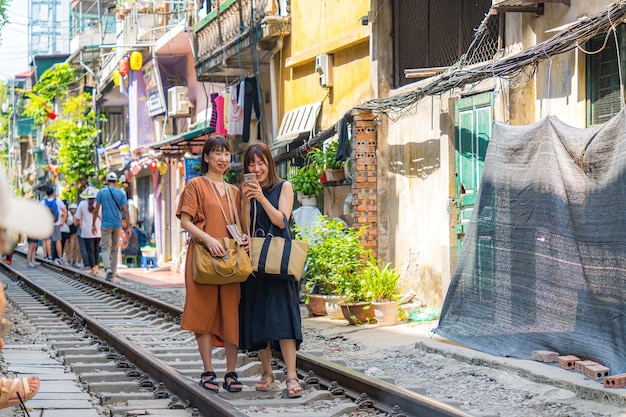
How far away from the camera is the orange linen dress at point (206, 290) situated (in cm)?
743

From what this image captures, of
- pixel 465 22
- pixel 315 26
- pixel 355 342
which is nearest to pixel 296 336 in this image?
pixel 355 342

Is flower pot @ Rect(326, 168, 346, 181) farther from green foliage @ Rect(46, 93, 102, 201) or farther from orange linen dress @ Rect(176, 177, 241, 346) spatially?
green foliage @ Rect(46, 93, 102, 201)

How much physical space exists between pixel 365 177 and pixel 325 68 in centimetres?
364

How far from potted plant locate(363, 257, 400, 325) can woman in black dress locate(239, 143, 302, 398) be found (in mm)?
5166

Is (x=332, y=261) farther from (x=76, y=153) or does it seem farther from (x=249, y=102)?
(x=76, y=153)

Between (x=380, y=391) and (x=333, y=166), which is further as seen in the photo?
(x=333, y=166)

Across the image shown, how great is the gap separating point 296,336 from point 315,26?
40.3 feet

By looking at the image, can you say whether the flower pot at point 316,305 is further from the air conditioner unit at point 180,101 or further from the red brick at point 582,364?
the air conditioner unit at point 180,101

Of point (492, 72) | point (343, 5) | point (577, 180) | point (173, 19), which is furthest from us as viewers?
point (173, 19)

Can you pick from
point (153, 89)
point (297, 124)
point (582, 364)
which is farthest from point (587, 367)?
point (153, 89)

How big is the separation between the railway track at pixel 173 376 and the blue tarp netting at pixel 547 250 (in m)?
1.88

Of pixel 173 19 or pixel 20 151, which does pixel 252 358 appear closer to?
pixel 173 19

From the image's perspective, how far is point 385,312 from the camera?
1265 centimetres

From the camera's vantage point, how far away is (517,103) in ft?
37.7
